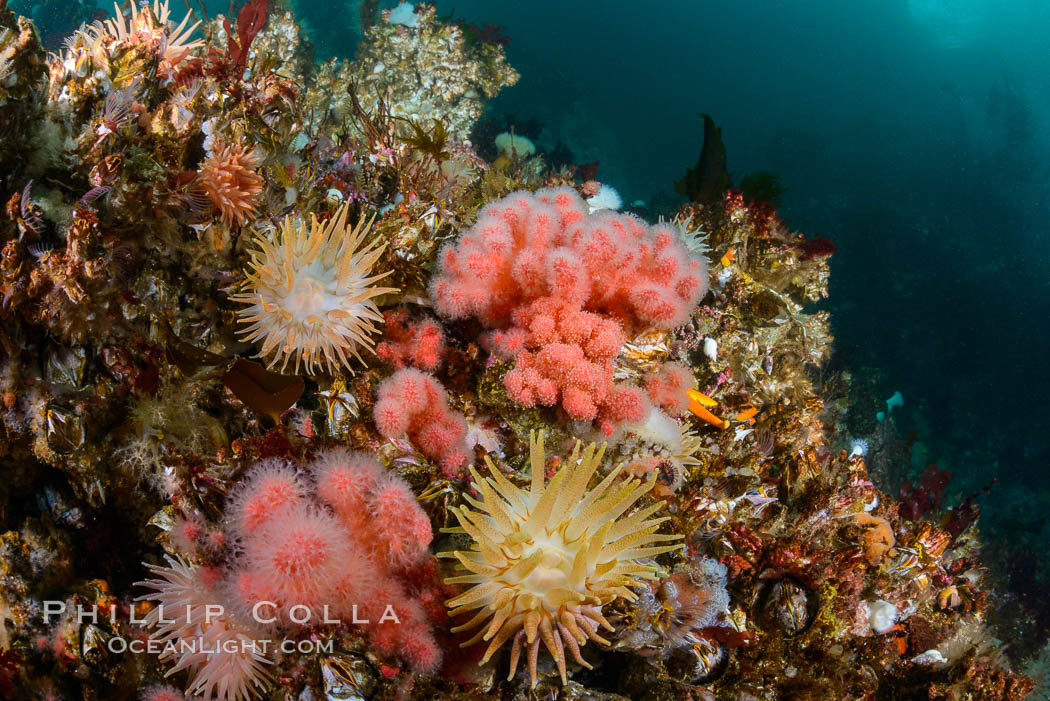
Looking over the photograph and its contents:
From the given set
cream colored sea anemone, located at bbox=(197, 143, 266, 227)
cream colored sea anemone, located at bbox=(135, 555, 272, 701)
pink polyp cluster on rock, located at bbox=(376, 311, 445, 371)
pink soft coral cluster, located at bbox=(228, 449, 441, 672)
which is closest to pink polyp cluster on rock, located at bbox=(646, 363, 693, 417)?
pink polyp cluster on rock, located at bbox=(376, 311, 445, 371)

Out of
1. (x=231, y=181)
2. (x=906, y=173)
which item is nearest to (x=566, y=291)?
(x=231, y=181)

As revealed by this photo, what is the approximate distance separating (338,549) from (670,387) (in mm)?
2100

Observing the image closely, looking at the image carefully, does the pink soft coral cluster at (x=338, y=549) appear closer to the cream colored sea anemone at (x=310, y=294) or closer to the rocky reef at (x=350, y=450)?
the rocky reef at (x=350, y=450)

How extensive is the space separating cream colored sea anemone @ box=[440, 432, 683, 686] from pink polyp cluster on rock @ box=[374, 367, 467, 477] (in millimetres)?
662

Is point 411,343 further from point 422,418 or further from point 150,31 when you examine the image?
point 150,31

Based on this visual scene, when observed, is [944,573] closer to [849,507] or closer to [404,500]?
[849,507]

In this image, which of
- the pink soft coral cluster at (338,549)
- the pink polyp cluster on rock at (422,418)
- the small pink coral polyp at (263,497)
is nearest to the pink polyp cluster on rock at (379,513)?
the pink soft coral cluster at (338,549)

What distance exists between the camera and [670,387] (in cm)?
318

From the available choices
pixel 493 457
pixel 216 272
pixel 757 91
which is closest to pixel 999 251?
pixel 757 91

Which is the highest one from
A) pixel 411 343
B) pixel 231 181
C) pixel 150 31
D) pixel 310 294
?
pixel 150 31

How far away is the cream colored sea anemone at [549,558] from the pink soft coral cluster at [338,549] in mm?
336

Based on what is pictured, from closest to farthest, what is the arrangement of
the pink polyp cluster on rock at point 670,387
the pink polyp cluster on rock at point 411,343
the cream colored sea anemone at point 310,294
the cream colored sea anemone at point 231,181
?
the cream colored sea anemone at point 310,294
the cream colored sea anemone at point 231,181
the pink polyp cluster on rock at point 411,343
the pink polyp cluster on rock at point 670,387

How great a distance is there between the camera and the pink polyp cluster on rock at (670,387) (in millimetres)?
3156

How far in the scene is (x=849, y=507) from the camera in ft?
12.9
